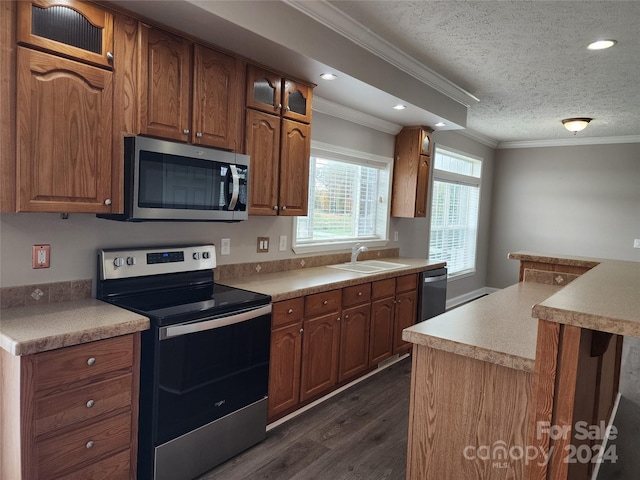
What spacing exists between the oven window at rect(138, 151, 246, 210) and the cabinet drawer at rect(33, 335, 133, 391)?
695 millimetres

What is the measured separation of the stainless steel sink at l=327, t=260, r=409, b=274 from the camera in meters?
3.85

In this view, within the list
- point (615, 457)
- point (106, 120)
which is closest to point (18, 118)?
point (106, 120)

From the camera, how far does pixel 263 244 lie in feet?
11.0

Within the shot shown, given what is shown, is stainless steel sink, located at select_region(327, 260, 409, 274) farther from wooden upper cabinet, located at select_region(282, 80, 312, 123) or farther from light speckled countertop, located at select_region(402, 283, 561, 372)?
light speckled countertop, located at select_region(402, 283, 561, 372)

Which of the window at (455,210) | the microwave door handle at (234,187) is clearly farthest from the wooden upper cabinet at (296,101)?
the window at (455,210)

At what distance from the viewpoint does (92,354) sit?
1819mm

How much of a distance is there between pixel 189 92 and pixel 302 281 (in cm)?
144

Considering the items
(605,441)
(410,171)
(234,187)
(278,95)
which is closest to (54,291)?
(234,187)

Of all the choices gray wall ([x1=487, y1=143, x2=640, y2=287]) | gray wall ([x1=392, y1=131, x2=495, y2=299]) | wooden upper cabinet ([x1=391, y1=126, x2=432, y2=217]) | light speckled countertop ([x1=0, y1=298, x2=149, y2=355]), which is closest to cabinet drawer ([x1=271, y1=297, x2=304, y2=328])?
light speckled countertop ([x1=0, y1=298, x2=149, y2=355])

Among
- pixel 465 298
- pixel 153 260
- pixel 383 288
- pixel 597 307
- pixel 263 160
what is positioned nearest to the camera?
pixel 597 307

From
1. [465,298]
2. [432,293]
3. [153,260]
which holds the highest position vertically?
[153,260]

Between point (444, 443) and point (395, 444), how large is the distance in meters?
0.98

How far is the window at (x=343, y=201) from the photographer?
3.83 meters

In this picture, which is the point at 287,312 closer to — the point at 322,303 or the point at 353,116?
the point at 322,303
